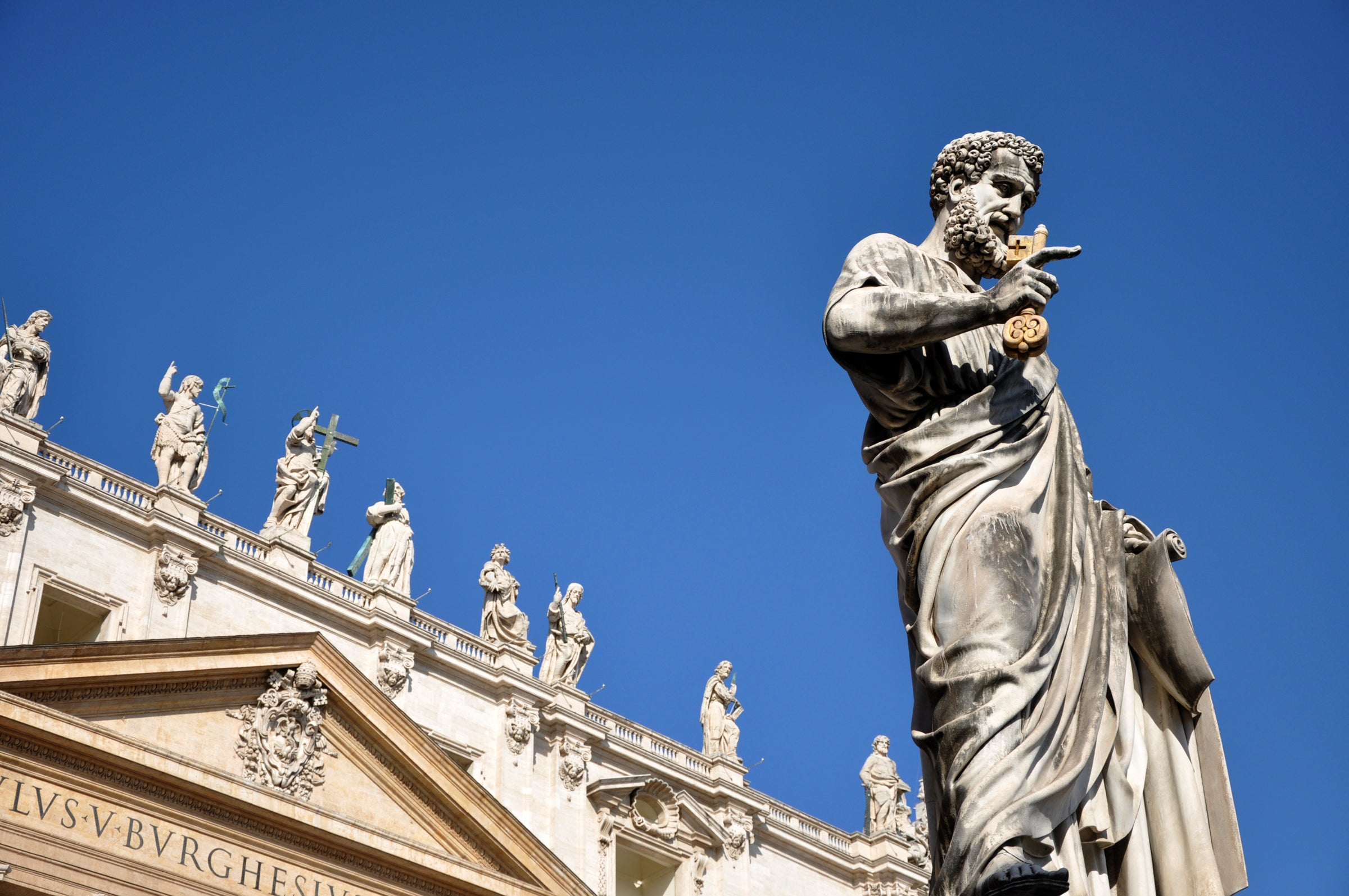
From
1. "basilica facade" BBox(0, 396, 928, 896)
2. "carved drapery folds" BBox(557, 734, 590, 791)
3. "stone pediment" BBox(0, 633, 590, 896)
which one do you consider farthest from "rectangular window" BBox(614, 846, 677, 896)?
"stone pediment" BBox(0, 633, 590, 896)

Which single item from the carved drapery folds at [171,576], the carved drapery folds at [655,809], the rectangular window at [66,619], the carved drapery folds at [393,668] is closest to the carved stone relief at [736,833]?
the carved drapery folds at [655,809]

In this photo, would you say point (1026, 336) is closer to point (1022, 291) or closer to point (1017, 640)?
point (1022, 291)

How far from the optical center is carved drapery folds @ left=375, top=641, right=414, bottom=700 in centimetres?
2620

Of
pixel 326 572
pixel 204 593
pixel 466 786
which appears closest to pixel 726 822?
pixel 466 786

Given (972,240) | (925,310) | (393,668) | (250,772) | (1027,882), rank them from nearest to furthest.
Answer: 1. (1027,882)
2. (925,310)
3. (972,240)
4. (250,772)
5. (393,668)

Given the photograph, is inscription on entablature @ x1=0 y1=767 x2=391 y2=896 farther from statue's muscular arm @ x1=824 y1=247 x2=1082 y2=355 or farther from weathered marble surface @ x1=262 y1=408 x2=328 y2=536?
statue's muscular arm @ x1=824 y1=247 x2=1082 y2=355

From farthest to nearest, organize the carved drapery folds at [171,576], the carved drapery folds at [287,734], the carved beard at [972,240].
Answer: the carved drapery folds at [171,576]
the carved drapery folds at [287,734]
the carved beard at [972,240]

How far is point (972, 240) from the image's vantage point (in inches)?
136

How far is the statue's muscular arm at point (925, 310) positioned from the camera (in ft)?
9.85

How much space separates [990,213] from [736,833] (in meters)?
27.6

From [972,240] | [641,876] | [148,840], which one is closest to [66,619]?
[148,840]

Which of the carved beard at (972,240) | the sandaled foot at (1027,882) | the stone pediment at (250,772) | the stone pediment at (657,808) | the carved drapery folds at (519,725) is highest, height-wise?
the carved drapery folds at (519,725)

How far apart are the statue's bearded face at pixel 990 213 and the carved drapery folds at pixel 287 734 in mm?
21599

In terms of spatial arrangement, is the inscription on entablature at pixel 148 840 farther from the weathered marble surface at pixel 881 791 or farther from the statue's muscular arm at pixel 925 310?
the statue's muscular arm at pixel 925 310
